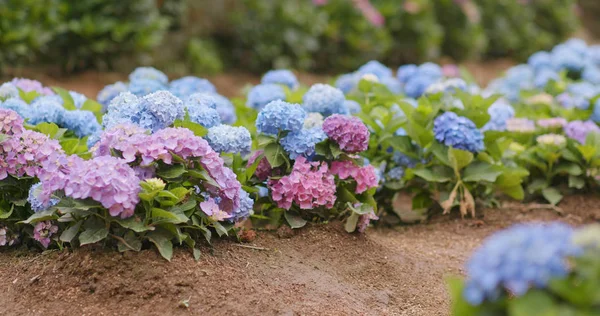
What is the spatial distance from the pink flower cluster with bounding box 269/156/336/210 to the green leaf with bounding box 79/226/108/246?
692 mm

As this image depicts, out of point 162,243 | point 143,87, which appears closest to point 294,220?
point 162,243

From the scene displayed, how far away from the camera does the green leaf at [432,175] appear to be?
135 inches

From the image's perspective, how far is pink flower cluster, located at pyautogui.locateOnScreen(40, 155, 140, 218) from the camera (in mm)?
2248

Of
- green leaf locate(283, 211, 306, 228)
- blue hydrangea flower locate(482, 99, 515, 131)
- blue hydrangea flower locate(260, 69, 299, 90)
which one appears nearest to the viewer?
green leaf locate(283, 211, 306, 228)

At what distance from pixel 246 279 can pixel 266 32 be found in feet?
14.9

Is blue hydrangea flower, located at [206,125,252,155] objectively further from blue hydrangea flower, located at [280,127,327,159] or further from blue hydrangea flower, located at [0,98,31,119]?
blue hydrangea flower, located at [0,98,31,119]

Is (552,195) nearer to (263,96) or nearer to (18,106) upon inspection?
(263,96)

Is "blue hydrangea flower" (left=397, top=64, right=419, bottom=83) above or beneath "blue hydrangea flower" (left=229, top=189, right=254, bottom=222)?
above

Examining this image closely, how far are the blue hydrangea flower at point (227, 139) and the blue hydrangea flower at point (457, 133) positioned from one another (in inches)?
40.1

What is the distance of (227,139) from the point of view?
8.75 feet

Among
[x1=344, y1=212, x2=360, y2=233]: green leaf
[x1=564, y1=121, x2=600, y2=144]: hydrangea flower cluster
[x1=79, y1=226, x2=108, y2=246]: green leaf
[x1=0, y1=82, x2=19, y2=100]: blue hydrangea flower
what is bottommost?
[x1=79, y1=226, x2=108, y2=246]: green leaf

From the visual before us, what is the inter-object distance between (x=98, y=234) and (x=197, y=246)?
34cm

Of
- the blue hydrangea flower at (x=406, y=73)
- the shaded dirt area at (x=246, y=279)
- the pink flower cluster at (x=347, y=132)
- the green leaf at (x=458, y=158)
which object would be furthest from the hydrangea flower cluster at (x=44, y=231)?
the blue hydrangea flower at (x=406, y=73)

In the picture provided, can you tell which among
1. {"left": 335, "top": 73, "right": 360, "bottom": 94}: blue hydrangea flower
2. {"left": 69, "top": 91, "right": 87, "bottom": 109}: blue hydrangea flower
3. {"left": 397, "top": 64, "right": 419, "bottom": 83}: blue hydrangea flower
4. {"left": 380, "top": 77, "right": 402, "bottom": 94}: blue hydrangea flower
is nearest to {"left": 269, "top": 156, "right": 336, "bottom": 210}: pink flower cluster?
{"left": 69, "top": 91, "right": 87, "bottom": 109}: blue hydrangea flower
